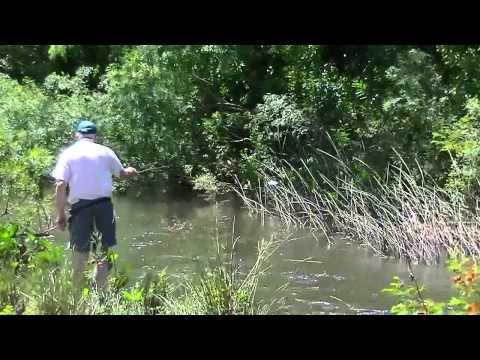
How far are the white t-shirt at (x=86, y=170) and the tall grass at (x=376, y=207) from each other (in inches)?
169

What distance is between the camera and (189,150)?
15.7 meters

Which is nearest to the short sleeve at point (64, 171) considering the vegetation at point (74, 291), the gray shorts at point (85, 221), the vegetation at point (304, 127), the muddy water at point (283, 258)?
the gray shorts at point (85, 221)

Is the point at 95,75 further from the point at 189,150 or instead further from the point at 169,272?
the point at 169,272

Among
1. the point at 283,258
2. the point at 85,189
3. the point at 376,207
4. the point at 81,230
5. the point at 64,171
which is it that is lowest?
the point at 283,258

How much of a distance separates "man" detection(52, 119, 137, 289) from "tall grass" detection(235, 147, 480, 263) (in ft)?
13.9

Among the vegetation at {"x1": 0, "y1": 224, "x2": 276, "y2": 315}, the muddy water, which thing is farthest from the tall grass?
the vegetation at {"x1": 0, "y1": 224, "x2": 276, "y2": 315}

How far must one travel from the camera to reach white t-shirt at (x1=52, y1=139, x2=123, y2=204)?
226 inches

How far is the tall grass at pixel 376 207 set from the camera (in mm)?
9312

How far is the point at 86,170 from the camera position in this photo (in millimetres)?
5738

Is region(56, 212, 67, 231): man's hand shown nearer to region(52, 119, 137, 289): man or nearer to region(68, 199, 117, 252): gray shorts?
region(52, 119, 137, 289): man

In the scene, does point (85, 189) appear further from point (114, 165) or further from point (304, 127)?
point (304, 127)

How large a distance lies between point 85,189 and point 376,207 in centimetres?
592

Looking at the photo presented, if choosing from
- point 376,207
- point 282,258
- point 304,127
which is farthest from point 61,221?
point 304,127

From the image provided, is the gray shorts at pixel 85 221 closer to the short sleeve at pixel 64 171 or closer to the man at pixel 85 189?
the man at pixel 85 189
